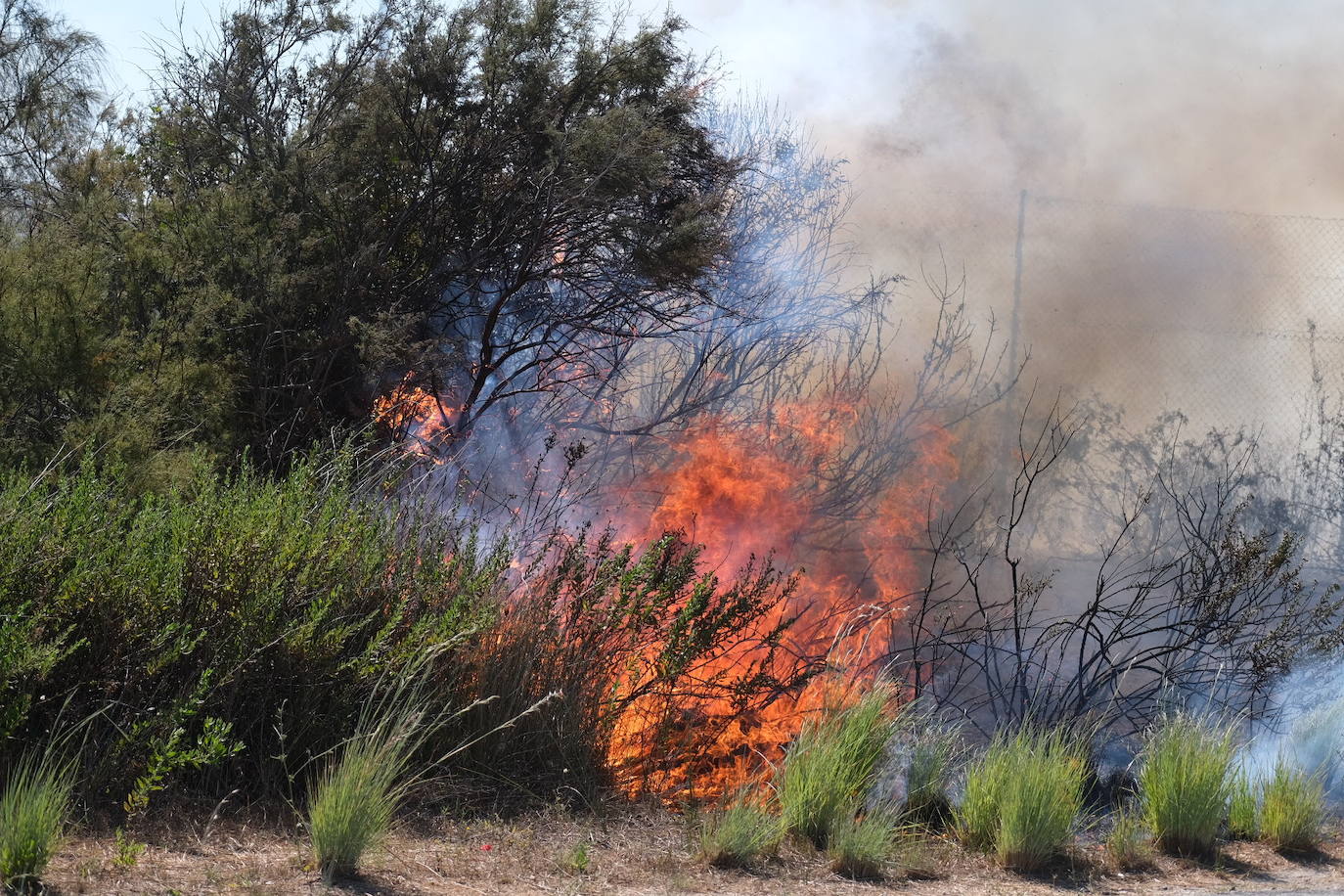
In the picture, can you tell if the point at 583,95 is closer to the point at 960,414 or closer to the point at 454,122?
the point at 454,122

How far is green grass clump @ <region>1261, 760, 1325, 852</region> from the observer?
5.82 m

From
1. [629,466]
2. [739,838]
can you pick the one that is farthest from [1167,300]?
[739,838]

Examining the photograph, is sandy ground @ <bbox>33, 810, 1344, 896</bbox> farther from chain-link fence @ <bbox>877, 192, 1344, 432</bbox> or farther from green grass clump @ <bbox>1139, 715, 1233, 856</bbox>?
chain-link fence @ <bbox>877, 192, 1344, 432</bbox>

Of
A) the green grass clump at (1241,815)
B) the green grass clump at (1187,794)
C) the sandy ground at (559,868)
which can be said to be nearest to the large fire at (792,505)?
the green grass clump at (1241,815)

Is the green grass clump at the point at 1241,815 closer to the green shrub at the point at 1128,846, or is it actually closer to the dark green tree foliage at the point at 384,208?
the green shrub at the point at 1128,846

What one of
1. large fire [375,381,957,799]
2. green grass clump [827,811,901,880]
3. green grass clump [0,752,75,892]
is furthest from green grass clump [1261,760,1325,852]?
green grass clump [0,752,75,892]

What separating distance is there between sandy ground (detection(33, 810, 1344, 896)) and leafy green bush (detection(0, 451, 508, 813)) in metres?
0.31

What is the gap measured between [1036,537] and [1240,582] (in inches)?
107

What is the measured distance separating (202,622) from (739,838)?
2388 millimetres

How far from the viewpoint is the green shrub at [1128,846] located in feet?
17.7

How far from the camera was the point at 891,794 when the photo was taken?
18.9ft

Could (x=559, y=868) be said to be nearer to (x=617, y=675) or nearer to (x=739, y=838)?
(x=739, y=838)

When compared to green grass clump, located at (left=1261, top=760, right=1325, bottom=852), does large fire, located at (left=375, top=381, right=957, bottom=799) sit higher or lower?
higher

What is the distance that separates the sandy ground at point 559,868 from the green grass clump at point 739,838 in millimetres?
65
